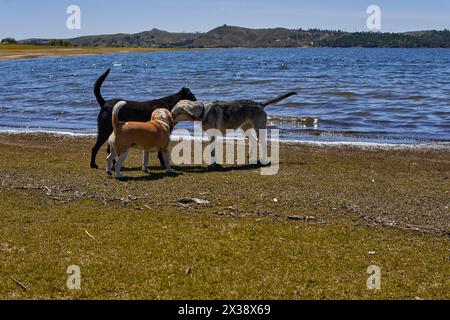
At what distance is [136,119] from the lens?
1368 centimetres

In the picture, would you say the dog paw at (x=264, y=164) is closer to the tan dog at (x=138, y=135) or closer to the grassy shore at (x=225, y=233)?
the grassy shore at (x=225, y=233)

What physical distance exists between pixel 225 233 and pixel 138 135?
13.7 feet

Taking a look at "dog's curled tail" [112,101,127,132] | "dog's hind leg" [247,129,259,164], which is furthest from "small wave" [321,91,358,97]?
"dog's curled tail" [112,101,127,132]

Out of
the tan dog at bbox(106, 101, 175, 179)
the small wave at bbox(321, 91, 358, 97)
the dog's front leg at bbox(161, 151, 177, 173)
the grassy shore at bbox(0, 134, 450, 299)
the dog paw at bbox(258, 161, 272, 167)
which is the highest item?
the small wave at bbox(321, 91, 358, 97)

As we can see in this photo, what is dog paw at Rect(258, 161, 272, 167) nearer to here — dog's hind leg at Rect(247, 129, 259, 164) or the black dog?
dog's hind leg at Rect(247, 129, 259, 164)

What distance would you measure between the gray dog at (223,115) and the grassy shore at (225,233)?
1128 mm

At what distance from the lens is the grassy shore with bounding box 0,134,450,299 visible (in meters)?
6.35

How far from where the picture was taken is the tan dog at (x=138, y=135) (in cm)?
1148

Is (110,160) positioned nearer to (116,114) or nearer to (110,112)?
(110,112)

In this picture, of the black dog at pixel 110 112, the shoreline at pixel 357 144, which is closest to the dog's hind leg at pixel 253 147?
the black dog at pixel 110 112

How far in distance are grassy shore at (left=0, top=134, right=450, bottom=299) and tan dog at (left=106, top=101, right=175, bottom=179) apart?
2.00 feet

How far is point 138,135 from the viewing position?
1161cm

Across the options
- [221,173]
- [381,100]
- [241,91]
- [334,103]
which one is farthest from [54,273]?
[241,91]

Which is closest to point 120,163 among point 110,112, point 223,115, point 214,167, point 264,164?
point 110,112
